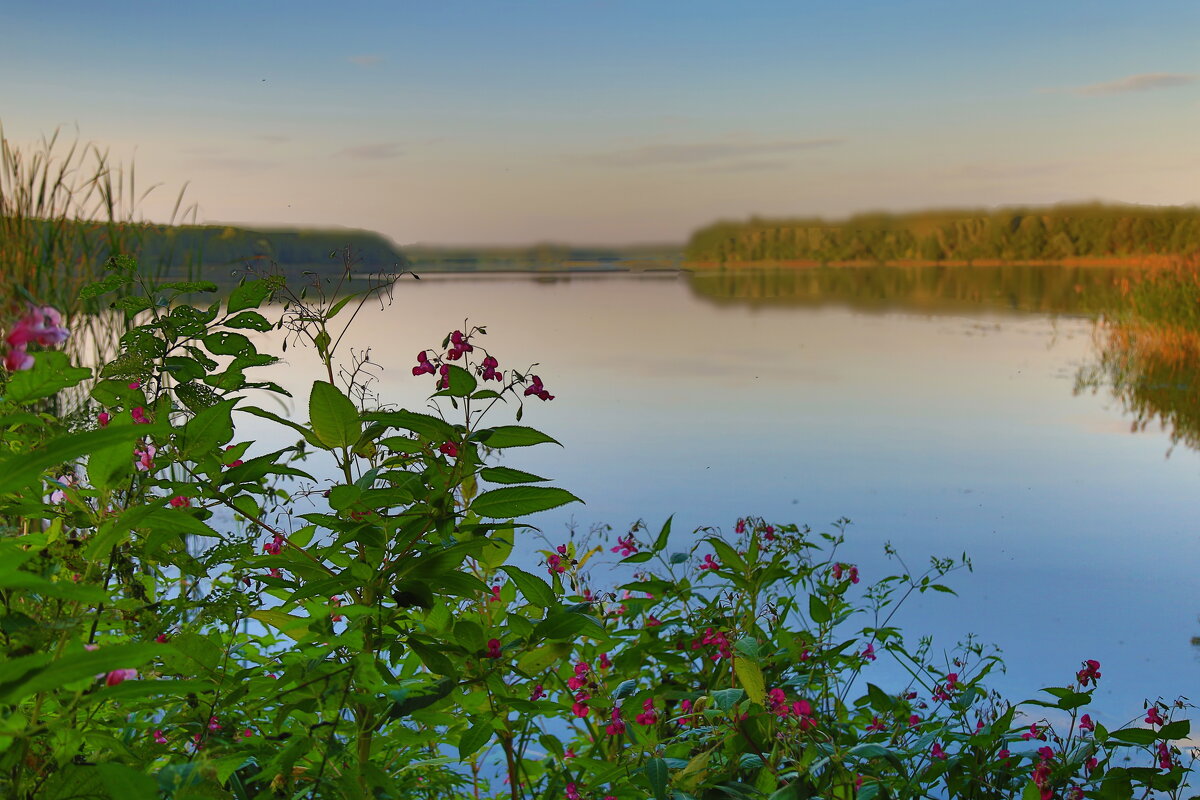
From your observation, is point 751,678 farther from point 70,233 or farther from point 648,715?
point 70,233

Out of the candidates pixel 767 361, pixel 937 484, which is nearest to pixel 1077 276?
pixel 767 361

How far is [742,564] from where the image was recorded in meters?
1.60

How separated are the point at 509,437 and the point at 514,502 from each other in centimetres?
7

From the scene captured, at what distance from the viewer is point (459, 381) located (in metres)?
1.04

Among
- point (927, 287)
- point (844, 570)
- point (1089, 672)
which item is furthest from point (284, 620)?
point (927, 287)

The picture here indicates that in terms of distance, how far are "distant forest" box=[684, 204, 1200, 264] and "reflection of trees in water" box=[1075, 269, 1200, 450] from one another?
8.83 meters

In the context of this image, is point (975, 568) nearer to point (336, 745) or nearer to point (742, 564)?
point (742, 564)

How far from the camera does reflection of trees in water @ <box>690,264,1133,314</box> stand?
516 inches

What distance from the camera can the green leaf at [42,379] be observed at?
0.79 meters

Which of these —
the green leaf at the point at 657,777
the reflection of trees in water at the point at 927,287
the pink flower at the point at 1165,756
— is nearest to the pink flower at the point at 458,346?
the green leaf at the point at 657,777

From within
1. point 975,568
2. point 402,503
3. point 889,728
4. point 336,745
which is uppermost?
point 402,503

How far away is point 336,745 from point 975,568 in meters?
3.20

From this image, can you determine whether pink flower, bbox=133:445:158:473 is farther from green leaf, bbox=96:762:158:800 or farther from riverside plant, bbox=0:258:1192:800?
green leaf, bbox=96:762:158:800

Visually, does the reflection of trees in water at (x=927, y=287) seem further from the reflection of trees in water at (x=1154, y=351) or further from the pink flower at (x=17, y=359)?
the pink flower at (x=17, y=359)
